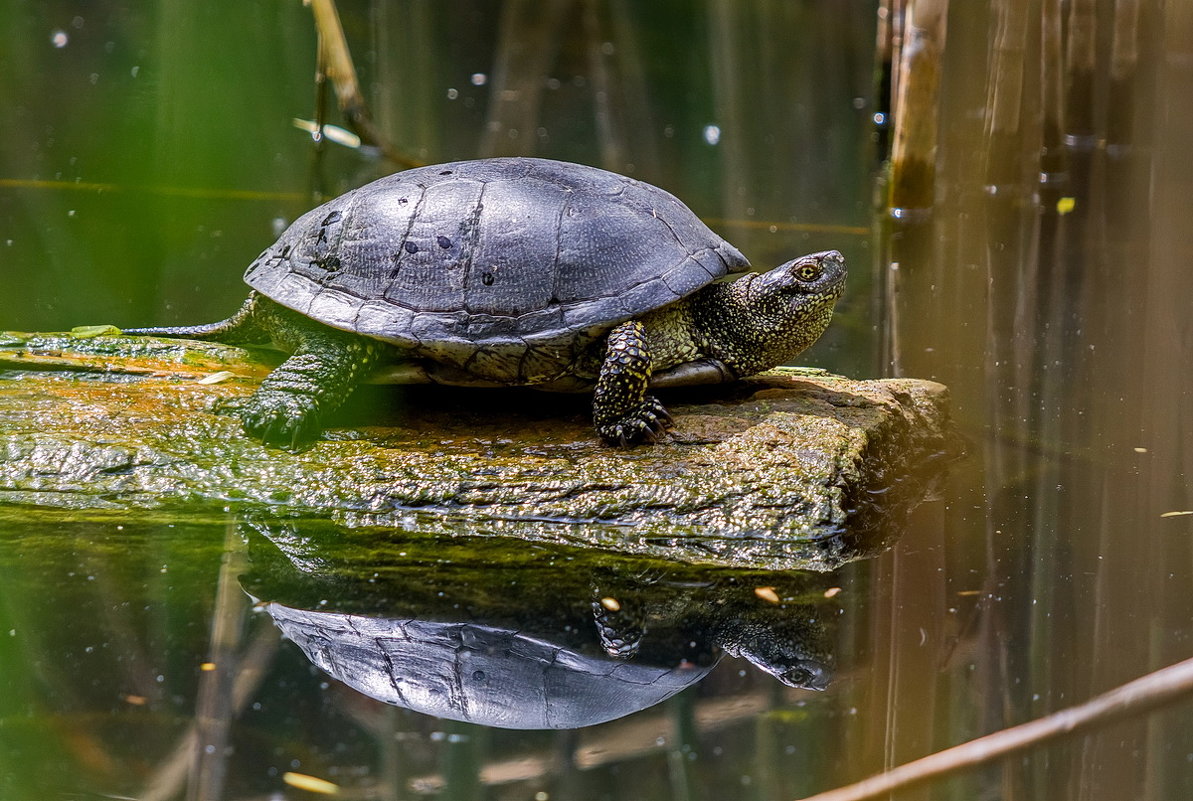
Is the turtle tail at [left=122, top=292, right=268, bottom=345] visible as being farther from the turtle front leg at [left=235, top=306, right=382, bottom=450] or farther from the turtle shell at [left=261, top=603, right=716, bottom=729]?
the turtle shell at [left=261, top=603, right=716, bottom=729]

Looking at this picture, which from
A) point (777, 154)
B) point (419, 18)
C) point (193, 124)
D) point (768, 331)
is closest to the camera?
point (193, 124)

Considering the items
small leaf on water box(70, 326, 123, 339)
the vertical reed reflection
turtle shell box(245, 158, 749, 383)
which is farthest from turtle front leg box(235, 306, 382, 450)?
the vertical reed reflection

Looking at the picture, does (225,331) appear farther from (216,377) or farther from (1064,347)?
(1064,347)

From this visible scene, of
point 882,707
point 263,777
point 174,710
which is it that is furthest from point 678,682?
point 174,710

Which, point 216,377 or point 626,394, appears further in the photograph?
point 216,377

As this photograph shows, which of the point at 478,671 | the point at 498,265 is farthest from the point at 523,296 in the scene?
the point at 478,671

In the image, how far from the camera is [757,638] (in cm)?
255

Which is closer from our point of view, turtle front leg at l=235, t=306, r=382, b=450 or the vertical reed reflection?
the vertical reed reflection

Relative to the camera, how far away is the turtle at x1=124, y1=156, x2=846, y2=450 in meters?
3.35

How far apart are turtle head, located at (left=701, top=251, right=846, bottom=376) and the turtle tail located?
181cm

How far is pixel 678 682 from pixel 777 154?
27.8 ft

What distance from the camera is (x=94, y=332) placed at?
410cm

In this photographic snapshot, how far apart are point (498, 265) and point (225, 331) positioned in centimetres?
136

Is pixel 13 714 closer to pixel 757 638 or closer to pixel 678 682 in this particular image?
pixel 678 682
